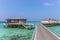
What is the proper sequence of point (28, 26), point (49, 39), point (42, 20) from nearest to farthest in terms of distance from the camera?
point (49, 39) < point (28, 26) < point (42, 20)

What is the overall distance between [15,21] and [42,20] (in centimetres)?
1229

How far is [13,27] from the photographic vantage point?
3941cm

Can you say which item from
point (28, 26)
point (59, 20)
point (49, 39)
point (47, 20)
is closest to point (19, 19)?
point (28, 26)

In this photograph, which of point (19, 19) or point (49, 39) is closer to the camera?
point (49, 39)

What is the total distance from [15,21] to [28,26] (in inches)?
182

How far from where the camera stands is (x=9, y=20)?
4047cm

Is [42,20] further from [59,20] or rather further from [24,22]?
[24,22]

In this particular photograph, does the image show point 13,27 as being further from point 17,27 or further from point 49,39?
point 49,39

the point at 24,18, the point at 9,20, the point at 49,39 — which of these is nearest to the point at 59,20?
the point at 24,18

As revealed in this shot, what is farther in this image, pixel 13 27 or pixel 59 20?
pixel 59 20

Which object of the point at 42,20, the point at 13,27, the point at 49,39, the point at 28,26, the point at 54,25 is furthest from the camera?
the point at 42,20

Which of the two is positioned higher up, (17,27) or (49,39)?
(49,39)

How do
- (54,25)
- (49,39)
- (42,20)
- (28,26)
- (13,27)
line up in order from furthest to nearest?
(42,20), (54,25), (13,27), (28,26), (49,39)

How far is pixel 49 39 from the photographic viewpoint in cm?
851
